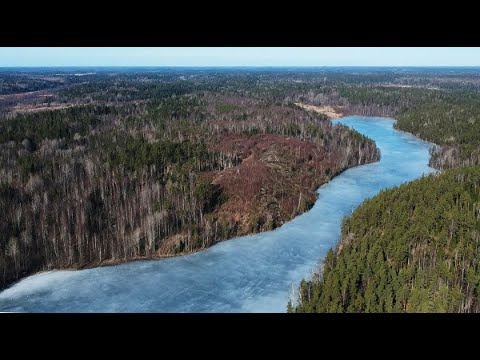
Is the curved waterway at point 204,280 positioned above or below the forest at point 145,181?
below

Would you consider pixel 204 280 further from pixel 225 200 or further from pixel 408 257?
pixel 225 200

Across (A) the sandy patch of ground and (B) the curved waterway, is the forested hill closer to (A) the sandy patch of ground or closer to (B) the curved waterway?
(B) the curved waterway

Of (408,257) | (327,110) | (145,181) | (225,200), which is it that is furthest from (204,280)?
(327,110)

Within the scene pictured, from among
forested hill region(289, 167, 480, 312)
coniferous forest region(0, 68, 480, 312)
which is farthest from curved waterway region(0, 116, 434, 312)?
forested hill region(289, 167, 480, 312)

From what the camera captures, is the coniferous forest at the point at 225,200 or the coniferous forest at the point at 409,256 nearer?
the coniferous forest at the point at 409,256

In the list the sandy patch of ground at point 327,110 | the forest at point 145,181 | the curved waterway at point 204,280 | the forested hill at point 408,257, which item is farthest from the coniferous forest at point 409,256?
the sandy patch of ground at point 327,110

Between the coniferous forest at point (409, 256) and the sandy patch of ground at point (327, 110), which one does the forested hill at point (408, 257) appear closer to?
the coniferous forest at point (409, 256)

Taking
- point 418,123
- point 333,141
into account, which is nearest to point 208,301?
point 333,141
